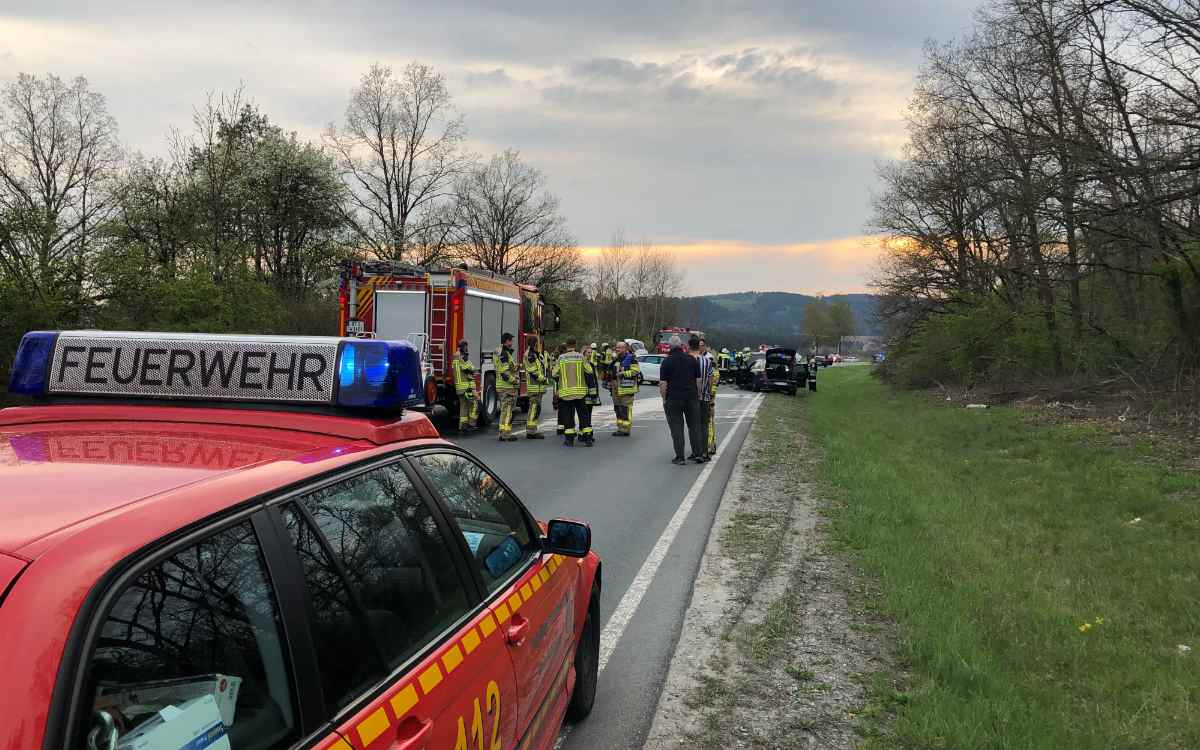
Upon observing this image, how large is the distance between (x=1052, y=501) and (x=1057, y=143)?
27.0ft

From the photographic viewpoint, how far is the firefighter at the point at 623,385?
16141 millimetres

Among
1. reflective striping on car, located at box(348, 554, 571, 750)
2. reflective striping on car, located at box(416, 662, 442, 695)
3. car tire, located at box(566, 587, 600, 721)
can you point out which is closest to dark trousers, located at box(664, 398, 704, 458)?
car tire, located at box(566, 587, 600, 721)

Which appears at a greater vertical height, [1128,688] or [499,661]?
[499,661]

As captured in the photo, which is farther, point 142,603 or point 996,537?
point 996,537

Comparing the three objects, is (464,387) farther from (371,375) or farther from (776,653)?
(371,375)

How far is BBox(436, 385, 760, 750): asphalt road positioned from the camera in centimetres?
439

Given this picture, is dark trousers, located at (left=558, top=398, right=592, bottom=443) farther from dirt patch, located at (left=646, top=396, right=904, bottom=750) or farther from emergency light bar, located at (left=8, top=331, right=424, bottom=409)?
emergency light bar, located at (left=8, top=331, right=424, bottom=409)

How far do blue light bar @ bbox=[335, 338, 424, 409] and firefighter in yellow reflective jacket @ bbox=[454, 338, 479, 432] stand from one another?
1301cm

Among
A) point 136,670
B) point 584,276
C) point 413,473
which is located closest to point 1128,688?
point 413,473

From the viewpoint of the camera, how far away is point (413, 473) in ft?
8.30

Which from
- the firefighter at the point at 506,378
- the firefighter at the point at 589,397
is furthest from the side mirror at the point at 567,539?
the firefighter at the point at 506,378

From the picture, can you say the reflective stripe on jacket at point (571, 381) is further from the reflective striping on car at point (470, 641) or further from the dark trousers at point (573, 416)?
the reflective striping on car at point (470, 641)

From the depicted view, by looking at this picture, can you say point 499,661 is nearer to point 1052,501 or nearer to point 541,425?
point 1052,501

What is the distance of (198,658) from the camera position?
5.15 feet
